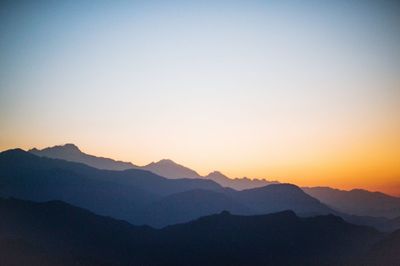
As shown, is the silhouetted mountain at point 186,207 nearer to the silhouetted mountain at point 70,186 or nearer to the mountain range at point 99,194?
the mountain range at point 99,194

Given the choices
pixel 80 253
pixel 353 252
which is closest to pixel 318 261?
pixel 353 252

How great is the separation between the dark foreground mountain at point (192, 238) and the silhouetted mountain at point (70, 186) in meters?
69.2

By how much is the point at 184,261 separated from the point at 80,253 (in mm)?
25400

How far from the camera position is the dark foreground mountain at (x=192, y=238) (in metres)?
75.8

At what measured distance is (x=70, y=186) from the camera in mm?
170750

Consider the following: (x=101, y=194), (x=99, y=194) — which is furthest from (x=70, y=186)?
(x=101, y=194)

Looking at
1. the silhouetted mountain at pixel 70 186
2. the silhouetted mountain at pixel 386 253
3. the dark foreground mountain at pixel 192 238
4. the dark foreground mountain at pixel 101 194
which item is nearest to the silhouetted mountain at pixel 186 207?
the dark foreground mountain at pixel 101 194

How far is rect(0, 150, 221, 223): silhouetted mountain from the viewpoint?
161 m

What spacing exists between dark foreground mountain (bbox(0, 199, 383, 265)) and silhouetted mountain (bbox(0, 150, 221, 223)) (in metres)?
69.2

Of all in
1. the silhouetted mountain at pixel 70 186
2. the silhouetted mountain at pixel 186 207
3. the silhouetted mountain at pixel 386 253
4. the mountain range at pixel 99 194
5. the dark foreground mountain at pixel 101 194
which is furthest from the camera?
the silhouetted mountain at pixel 70 186

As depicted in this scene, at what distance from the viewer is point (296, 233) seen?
9650cm

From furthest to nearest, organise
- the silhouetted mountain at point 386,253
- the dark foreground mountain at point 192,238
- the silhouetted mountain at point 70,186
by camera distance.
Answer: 1. the silhouetted mountain at point 70,186
2. the dark foreground mountain at point 192,238
3. the silhouetted mountain at point 386,253

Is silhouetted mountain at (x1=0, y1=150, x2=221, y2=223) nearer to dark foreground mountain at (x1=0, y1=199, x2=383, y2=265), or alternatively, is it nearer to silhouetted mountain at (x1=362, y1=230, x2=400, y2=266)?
dark foreground mountain at (x1=0, y1=199, x2=383, y2=265)

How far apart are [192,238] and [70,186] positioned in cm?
9855
